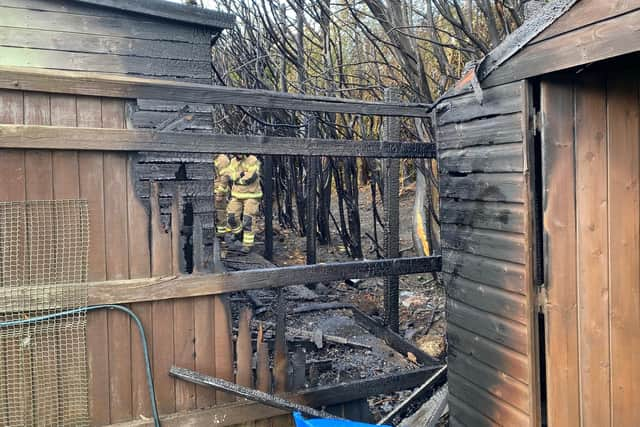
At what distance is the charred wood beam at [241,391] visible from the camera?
108 inches

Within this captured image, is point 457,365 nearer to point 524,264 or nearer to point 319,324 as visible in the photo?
point 524,264

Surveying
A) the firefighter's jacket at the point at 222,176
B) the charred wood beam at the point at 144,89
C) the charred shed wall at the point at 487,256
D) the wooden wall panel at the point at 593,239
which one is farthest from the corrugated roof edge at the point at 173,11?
the firefighter's jacket at the point at 222,176

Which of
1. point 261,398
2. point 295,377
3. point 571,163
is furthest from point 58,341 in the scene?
point 571,163

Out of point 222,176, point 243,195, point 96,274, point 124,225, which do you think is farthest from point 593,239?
point 222,176

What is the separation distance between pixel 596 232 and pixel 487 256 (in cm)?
54

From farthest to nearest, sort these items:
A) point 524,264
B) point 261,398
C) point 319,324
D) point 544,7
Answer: point 319,324
point 261,398
point 524,264
point 544,7

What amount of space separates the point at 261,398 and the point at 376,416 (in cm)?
112

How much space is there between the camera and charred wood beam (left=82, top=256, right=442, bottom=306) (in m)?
2.63

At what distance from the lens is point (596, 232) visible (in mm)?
2352

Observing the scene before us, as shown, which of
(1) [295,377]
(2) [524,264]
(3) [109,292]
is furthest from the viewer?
(1) [295,377]

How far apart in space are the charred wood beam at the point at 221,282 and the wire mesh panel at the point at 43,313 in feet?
0.23

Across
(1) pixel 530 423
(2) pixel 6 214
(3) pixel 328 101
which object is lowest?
(1) pixel 530 423

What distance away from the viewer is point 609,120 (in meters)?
2.35

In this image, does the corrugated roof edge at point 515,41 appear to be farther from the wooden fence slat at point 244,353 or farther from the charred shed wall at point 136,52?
the charred shed wall at point 136,52
